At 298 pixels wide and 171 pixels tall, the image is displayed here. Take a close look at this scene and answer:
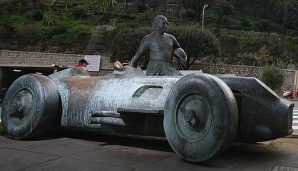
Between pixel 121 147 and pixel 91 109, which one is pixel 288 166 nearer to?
pixel 121 147

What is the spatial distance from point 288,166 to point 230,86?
1.26 meters

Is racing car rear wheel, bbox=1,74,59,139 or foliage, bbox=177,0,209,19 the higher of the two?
foliage, bbox=177,0,209,19

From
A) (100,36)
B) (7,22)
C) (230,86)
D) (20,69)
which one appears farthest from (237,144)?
(7,22)

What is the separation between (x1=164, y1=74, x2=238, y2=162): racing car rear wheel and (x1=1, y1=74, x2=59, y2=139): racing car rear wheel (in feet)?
6.99

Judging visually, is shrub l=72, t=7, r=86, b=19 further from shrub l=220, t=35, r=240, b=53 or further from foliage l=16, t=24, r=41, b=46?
shrub l=220, t=35, r=240, b=53

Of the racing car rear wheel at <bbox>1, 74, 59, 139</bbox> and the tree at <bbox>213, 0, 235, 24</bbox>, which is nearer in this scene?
the racing car rear wheel at <bbox>1, 74, 59, 139</bbox>

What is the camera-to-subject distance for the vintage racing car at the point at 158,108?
16.2ft

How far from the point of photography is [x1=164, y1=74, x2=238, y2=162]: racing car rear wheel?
4.78 metres

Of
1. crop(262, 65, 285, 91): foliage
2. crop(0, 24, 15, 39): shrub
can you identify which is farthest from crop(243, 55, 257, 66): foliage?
crop(0, 24, 15, 39): shrub

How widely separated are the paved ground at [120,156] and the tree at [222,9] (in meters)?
68.2

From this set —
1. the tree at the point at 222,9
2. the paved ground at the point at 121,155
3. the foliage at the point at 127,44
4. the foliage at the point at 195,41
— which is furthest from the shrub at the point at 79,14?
the paved ground at the point at 121,155

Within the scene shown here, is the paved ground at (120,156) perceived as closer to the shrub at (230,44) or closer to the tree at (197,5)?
the shrub at (230,44)

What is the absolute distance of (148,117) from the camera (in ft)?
19.3

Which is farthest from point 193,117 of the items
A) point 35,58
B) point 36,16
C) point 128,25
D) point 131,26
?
point 36,16
